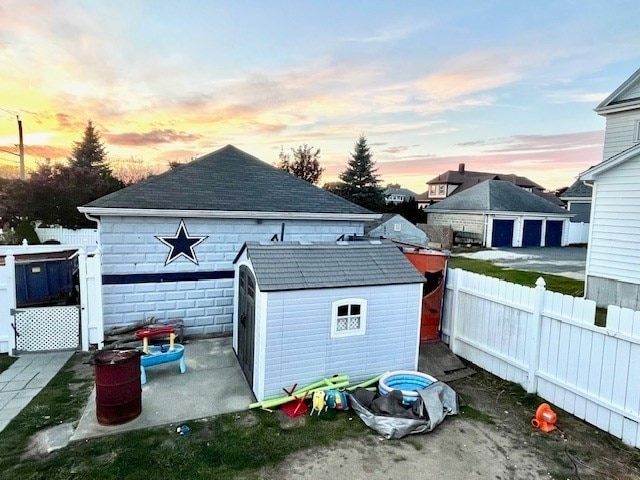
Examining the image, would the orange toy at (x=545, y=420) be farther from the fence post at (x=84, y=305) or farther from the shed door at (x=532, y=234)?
the shed door at (x=532, y=234)

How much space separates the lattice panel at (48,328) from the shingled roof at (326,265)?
4.01 meters

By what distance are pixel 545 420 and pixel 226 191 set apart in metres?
7.20

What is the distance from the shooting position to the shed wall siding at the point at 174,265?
7156 mm

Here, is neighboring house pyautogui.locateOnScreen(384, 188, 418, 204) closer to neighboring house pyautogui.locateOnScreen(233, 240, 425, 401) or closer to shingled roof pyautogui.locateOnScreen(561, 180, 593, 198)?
shingled roof pyautogui.locateOnScreen(561, 180, 593, 198)

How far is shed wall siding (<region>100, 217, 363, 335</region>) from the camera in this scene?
7156mm

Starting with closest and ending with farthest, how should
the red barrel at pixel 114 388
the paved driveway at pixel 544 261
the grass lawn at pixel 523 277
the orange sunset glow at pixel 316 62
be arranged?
the red barrel at pixel 114 388 → the orange sunset glow at pixel 316 62 → the grass lawn at pixel 523 277 → the paved driveway at pixel 544 261

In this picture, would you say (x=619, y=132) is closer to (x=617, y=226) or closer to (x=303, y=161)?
(x=617, y=226)

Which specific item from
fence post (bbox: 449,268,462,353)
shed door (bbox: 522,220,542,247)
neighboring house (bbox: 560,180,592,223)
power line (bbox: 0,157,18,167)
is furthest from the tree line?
fence post (bbox: 449,268,462,353)

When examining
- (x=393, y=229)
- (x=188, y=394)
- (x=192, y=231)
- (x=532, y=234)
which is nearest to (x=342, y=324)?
(x=188, y=394)

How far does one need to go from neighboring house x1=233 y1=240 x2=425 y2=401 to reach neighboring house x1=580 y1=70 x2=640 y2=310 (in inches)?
285

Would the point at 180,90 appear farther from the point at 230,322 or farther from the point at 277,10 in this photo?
the point at 230,322

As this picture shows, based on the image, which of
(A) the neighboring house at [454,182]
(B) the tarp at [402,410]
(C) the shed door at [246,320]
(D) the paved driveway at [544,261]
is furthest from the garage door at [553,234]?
(C) the shed door at [246,320]

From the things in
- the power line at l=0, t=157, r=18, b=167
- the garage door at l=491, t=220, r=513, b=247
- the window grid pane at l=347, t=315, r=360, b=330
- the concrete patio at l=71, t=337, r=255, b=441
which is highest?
the power line at l=0, t=157, r=18, b=167

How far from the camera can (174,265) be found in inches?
299
